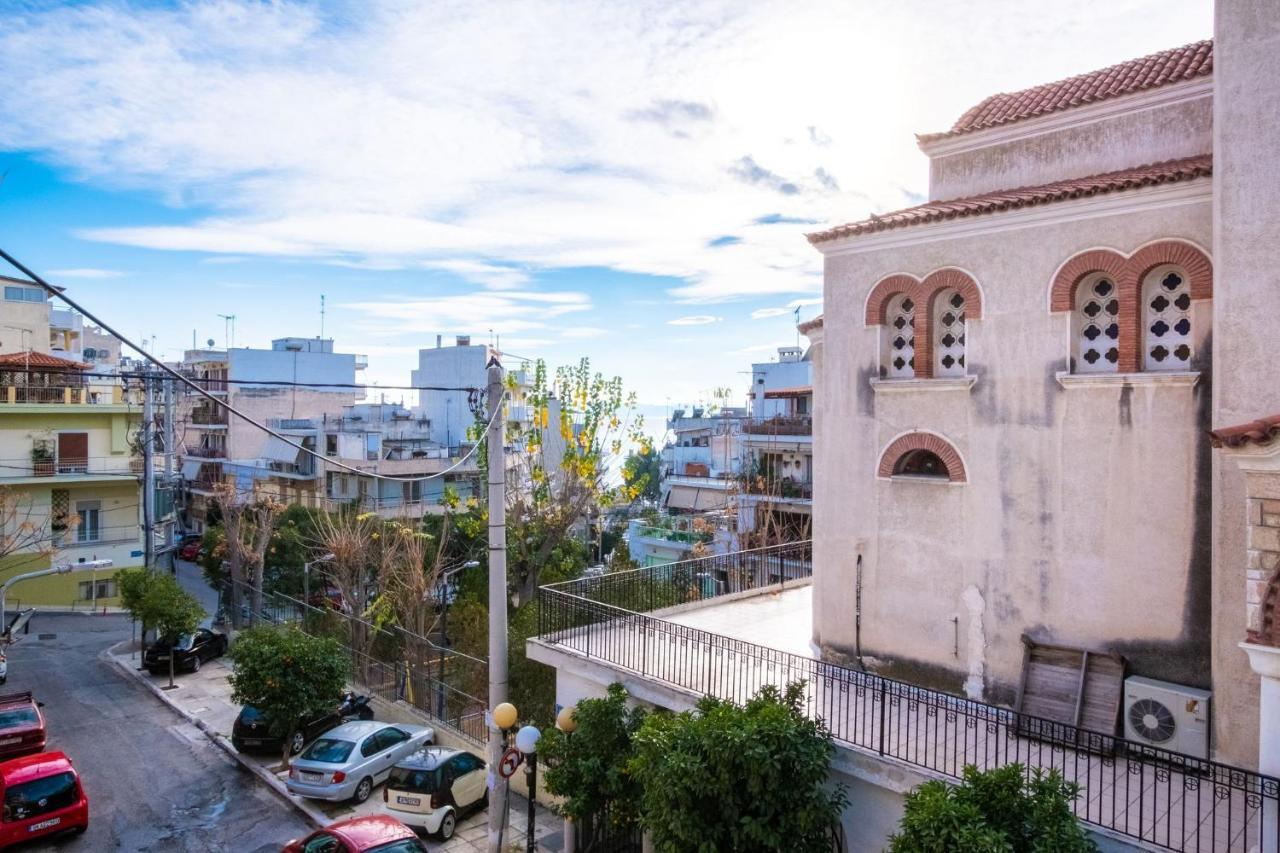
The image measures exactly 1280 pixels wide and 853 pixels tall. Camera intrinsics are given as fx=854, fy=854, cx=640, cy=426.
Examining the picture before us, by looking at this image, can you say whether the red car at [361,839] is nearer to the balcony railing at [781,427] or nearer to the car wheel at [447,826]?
the car wheel at [447,826]

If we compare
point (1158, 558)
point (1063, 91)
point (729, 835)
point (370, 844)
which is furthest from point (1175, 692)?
point (370, 844)

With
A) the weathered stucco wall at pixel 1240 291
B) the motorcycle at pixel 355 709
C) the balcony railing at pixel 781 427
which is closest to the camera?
the weathered stucco wall at pixel 1240 291

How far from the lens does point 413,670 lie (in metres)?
19.0

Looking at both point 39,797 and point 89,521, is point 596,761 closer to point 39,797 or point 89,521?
point 39,797

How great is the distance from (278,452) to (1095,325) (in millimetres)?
48067

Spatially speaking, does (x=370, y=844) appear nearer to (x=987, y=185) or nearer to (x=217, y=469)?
(x=987, y=185)

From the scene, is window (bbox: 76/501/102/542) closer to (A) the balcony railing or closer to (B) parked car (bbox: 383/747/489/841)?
(B) parked car (bbox: 383/747/489/841)

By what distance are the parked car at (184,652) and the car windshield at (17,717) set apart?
475 cm

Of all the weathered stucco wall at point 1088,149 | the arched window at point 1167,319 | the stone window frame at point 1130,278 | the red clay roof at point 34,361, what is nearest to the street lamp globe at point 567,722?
the stone window frame at point 1130,278

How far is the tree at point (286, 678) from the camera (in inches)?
625

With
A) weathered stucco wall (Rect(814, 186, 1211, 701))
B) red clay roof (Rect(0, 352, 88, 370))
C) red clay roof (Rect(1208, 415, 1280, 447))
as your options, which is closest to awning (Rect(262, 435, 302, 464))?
red clay roof (Rect(0, 352, 88, 370))

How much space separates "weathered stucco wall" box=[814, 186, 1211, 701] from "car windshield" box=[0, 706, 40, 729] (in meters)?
15.2

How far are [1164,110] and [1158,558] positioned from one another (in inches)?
231

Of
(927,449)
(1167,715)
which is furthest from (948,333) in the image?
(1167,715)
